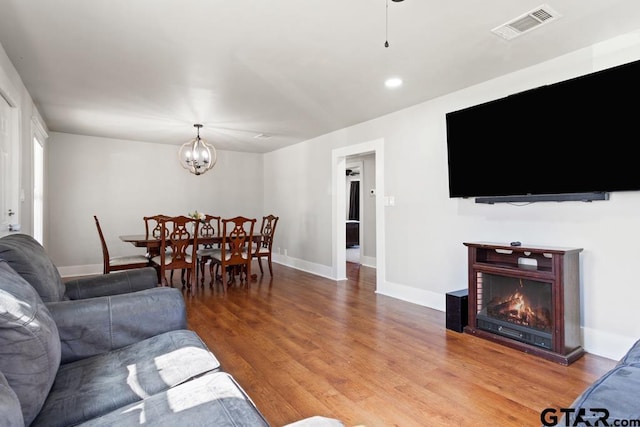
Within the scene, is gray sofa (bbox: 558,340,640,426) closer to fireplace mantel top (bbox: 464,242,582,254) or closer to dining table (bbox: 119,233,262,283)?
fireplace mantel top (bbox: 464,242,582,254)

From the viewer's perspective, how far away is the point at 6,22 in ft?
7.75

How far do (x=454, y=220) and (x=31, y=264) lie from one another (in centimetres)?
351

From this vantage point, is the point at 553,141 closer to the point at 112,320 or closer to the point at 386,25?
the point at 386,25

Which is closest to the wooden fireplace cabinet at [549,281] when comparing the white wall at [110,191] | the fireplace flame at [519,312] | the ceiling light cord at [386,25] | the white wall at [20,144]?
the fireplace flame at [519,312]

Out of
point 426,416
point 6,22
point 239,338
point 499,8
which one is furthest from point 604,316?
point 6,22

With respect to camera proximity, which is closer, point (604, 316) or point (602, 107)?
point (602, 107)

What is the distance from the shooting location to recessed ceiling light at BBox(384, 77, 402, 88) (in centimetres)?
335

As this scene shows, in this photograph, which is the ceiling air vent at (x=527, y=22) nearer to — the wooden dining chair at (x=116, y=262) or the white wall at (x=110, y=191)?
the wooden dining chair at (x=116, y=262)

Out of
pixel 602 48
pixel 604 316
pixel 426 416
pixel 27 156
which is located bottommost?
pixel 426 416

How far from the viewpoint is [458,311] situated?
10.4 ft

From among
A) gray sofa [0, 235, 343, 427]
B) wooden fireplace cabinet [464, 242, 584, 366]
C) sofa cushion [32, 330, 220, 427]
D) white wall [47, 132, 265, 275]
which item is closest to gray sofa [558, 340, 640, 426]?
gray sofa [0, 235, 343, 427]

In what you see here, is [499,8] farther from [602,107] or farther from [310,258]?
[310,258]

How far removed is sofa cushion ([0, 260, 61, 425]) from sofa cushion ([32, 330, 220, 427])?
3.0 inches

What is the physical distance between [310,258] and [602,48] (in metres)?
4.78
